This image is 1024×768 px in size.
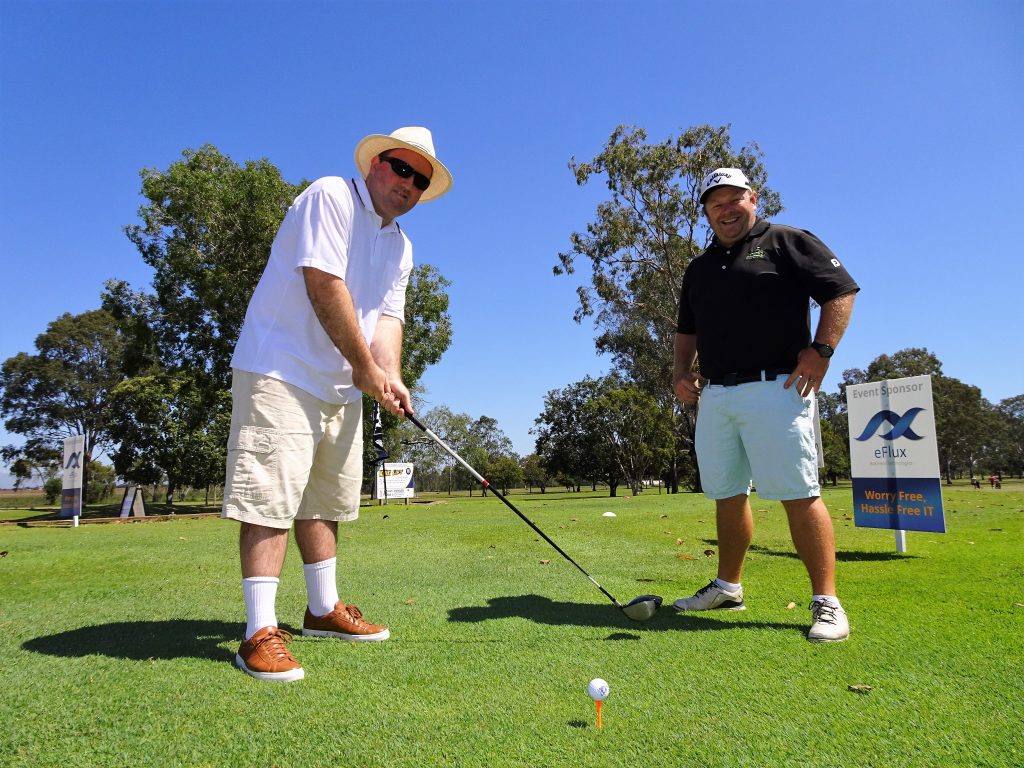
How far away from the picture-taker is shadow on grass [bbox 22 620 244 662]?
9.07 feet

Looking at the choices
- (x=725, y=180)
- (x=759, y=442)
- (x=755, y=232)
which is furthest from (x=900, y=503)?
(x=725, y=180)

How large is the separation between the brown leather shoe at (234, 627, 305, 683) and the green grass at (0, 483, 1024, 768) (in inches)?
3.5

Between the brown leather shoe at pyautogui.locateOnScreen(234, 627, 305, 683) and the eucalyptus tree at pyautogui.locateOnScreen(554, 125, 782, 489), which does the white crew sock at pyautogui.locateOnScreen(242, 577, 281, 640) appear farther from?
the eucalyptus tree at pyautogui.locateOnScreen(554, 125, 782, 489)

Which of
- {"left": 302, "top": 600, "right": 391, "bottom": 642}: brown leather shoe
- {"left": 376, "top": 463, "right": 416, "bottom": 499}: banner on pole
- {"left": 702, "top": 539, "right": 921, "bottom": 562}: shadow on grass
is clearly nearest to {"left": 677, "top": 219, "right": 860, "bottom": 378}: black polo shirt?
{"left": 302, "top": 600, "right": 391, "bottom": 642}: brown leather shoe

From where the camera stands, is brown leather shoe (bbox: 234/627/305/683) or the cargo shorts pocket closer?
brown leather shoe (bbox: 234/627/305/683)

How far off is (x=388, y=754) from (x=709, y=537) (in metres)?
6.54

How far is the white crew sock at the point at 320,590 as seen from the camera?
3.21 m

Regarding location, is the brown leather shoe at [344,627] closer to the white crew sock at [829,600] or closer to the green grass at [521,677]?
the green grass at [521,677]

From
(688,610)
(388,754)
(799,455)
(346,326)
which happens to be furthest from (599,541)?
(388,754)

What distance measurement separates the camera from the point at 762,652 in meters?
2.75

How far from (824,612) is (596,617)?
1131 millimetres

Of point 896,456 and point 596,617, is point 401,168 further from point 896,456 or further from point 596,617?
point 896,456

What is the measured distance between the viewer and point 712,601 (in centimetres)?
365

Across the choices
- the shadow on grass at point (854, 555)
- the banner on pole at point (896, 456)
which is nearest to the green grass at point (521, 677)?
the shadow on grass at point (854, 555)
